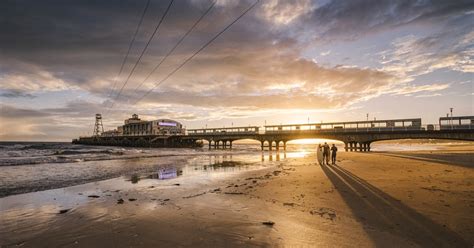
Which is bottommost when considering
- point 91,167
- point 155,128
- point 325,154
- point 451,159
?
point 451,159

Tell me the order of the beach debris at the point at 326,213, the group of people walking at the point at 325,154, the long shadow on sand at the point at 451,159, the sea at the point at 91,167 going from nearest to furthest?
the beach debris at the point at 326,213
the sea at the point at 91,167
the long shadow on sand at the point at 451,159
the group of people walking at the point at 325,154

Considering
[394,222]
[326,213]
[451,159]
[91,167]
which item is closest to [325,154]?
[451,159]

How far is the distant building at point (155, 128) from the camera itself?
334 feet

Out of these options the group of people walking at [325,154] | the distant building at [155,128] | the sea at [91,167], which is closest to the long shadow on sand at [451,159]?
the group of people walking at [325,154]

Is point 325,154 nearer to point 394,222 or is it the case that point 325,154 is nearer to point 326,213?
point 326,213

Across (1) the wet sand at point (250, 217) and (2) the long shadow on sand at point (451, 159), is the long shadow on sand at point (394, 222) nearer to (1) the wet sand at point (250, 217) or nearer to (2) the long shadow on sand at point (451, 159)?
(1) the wet sand at point (250, 217)

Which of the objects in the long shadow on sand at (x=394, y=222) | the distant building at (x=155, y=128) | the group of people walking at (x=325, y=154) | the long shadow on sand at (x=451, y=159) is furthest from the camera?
the distant building at (x=155, y=128)

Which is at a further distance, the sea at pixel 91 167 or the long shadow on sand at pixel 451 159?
the long shadow on sand at pixel 451 159

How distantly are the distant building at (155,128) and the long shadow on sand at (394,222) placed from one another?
3665 inches

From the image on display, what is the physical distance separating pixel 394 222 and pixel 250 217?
3.53 m

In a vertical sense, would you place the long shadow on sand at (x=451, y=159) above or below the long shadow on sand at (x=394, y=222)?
below

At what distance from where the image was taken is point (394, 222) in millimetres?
6363

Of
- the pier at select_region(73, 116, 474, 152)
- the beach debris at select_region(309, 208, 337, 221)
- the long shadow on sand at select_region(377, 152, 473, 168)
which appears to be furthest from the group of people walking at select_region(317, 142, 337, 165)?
the pier at select_region(73, 116, 474, 152)

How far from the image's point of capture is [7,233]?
6211 mm
